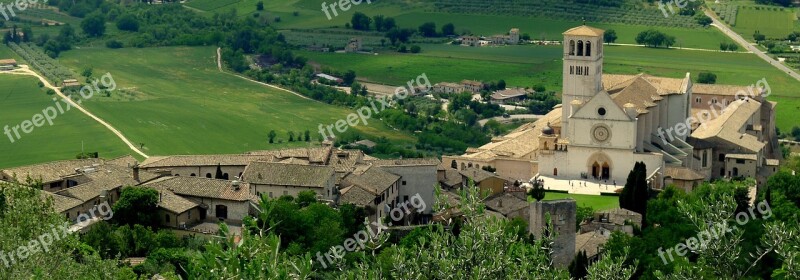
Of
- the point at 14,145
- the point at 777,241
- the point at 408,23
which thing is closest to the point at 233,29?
the point at 408,23

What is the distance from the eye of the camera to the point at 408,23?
166 m

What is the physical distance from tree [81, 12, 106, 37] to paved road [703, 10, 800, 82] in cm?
6342

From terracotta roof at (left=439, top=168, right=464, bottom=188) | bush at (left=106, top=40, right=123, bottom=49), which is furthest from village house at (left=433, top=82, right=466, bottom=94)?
terracotta roof at (left=439, top=168, right=464, bottom=188)

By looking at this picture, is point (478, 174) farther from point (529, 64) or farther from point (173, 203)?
point (529, 64)

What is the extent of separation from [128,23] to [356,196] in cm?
10654

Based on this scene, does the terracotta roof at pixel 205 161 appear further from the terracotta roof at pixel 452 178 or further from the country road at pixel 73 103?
the country road at pixel 73 103

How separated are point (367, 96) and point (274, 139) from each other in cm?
2483

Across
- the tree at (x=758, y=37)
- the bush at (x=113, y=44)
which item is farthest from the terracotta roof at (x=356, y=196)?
the bush at (x=113, y=44)

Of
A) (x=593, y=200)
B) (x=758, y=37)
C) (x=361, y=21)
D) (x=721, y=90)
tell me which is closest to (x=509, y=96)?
(x=758, y=37)

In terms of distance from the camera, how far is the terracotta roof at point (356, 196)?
66000 millimetres

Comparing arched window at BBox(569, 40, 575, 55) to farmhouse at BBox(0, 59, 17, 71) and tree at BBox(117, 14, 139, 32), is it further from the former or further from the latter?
tree at BBox(117, 14, 139, 32)

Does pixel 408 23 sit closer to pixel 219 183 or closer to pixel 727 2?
pixel 727 2

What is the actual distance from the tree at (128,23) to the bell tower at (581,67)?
91.2 meters

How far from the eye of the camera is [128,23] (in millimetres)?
168625
